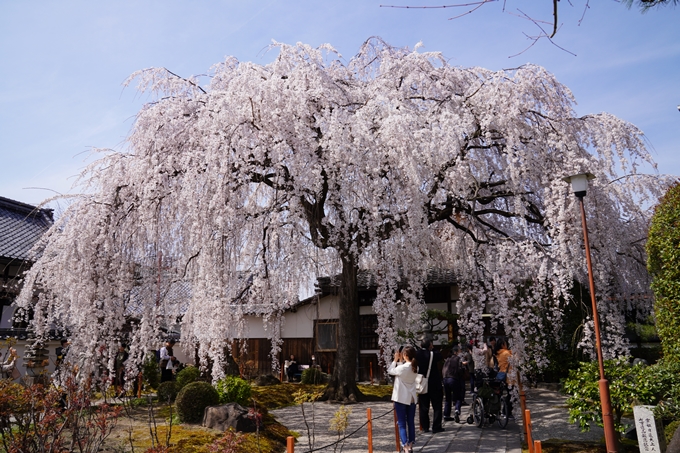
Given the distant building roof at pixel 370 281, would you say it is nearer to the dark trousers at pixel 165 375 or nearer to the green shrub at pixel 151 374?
the dark trousers at pixel 165 375

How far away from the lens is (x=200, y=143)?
10.8m

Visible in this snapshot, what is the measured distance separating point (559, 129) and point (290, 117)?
6057mm

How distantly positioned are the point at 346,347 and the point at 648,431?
752 centimetres

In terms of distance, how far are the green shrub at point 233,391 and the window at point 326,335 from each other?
32.0ft

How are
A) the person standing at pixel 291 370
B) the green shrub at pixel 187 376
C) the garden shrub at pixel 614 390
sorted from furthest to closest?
1. the person standing at pixel 291 370
2. the green shrub at pixel 187 376
3. the garden shrub at pixel 614 390

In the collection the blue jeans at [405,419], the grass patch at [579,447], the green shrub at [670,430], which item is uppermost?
the blue jeans at [405,419]

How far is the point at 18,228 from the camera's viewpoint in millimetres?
19609

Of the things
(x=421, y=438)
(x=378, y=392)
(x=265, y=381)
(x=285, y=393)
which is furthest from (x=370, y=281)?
(x=421, y=438)

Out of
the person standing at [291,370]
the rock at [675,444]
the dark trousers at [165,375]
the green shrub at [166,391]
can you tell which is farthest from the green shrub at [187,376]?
the rock at [675,444]

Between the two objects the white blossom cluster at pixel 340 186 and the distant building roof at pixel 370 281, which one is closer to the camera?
the white blossom cluster at pixel 340 186

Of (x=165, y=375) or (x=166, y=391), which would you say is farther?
(x=165, y=375)

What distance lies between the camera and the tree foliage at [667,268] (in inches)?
312

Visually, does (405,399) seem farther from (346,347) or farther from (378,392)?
(378,392)

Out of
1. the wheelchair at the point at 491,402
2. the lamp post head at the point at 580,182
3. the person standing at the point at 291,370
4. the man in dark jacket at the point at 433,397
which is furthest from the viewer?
the person standing at the point at 291,370
